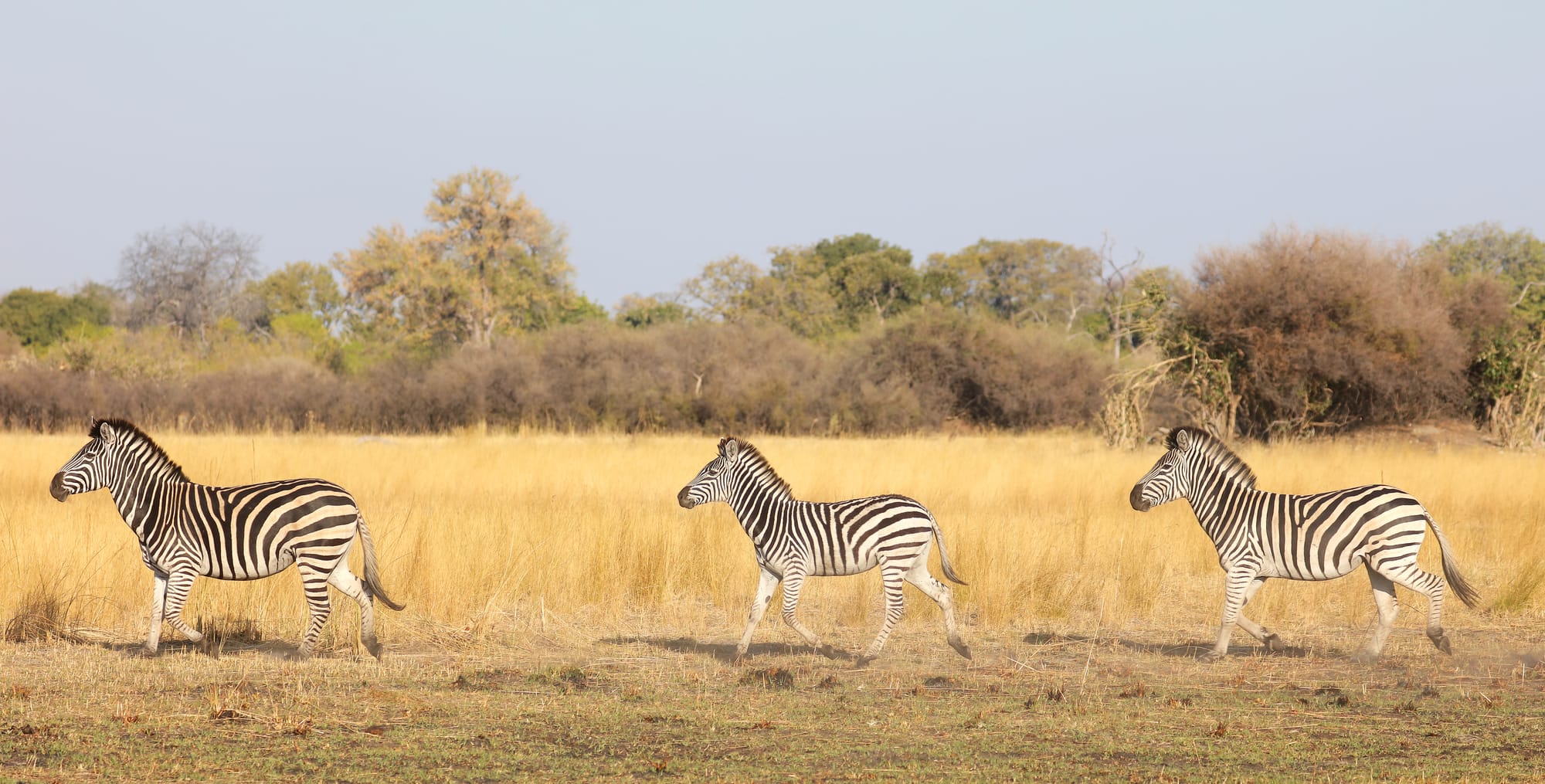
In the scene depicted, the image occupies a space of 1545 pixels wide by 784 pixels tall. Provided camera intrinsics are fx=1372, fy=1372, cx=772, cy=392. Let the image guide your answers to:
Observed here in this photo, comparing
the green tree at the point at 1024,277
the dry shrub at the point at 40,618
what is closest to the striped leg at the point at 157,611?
the dry shrub at the point at 40,618

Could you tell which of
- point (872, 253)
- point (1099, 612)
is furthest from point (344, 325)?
point (1099, 612)

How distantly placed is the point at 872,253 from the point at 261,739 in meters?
50.3

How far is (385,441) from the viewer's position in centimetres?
2419

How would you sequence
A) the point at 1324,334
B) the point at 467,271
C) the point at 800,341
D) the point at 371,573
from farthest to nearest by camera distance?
the point at 467,271 < the point at 800,341 < the point at 1324,334 < the point at 371,573

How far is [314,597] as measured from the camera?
8031 millimetres

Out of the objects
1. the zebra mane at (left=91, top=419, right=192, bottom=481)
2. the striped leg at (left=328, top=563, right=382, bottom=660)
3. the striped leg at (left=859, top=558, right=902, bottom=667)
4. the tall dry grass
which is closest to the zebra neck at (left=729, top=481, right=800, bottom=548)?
the striped leg at (left=859, top=558, right=902, bottom=667)

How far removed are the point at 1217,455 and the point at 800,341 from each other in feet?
98.4

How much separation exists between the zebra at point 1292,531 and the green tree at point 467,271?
38915 millimetres

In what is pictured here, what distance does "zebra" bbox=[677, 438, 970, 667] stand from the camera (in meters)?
8.20

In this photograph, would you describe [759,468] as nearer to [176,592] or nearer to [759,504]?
[759,504]

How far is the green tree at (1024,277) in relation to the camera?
62.5 metres

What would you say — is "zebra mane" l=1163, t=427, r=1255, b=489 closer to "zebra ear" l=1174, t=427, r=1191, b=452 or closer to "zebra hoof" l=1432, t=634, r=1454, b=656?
"zebra ear" l=1174, t=427, r=1191, b=452

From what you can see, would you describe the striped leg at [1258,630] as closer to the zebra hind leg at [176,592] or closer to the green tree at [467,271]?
the zebra hind leg at [176,592]

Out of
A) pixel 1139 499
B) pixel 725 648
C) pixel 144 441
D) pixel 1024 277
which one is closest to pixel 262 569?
pixel 144 441
